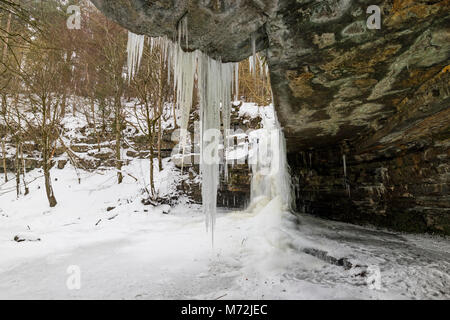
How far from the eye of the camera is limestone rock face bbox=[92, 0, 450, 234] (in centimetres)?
189

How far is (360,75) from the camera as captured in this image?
8.70 feet

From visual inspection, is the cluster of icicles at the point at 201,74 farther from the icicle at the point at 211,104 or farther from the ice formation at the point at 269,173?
the ice formation at the point at 269,173

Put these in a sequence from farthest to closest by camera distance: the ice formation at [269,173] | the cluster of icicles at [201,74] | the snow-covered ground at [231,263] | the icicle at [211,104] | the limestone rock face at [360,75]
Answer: the ice formation at [269,173] < the icicle at [211,104] < the cluster of icicles at [201,74] < the snow-covered ground at [231,263] < the limestone rock face at [360,75]

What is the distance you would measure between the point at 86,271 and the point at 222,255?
1.79 m

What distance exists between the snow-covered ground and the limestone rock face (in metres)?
0.86

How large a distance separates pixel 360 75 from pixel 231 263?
2907 millimetres

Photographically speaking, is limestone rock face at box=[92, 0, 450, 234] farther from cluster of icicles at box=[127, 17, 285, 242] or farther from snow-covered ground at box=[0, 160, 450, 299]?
snow-covered ground at box=[0, 160, 450, 299]

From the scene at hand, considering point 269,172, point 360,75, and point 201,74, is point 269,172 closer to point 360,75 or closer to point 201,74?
point 360,75

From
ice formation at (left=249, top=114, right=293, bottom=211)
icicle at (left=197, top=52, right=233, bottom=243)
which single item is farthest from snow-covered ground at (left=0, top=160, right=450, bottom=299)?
ice formation at (left=249, top=114, right=293, bottom=211)

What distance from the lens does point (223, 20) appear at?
196 centimetres

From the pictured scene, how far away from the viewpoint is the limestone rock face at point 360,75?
189 cm

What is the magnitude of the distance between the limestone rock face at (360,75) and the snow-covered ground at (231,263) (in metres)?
0.86

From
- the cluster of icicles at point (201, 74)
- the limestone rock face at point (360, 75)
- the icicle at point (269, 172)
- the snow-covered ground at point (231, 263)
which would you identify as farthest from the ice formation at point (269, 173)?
the cluster of icicles at point (201, 74)

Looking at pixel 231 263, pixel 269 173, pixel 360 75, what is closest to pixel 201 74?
pixel 360 75
